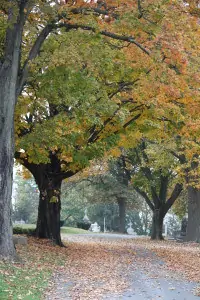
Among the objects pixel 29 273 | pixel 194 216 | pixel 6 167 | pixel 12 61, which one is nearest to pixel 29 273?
pixel 29 273

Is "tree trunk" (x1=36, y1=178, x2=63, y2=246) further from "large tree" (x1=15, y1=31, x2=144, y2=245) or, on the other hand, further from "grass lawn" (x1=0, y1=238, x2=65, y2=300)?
"grass lawn" (x1=0, y1=238, x2=65, y2=300)

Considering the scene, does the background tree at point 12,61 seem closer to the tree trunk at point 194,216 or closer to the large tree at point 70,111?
the large tree at point 70,111

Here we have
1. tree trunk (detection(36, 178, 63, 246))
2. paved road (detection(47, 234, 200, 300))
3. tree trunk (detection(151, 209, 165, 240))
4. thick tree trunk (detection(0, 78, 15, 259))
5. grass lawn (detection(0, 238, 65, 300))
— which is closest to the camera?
grass lawn (detection(0, 238, 65, 300))

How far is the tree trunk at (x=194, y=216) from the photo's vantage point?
30516 mm

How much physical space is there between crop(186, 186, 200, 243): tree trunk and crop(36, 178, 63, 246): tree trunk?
1277 cm

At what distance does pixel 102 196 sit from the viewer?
148ft

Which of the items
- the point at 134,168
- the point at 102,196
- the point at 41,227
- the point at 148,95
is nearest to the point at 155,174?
Answer: the point at 134,168

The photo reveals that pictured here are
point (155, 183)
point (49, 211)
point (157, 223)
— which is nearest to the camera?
point (49, 211)

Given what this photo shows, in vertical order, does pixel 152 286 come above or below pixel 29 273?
below

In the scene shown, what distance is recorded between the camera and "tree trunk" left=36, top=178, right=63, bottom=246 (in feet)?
66.3

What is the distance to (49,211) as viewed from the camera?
2059 cm

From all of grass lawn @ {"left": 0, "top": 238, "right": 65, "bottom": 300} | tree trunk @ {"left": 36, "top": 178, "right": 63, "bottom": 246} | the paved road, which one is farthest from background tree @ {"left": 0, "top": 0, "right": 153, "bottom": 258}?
tree trunk @ {"left": 36, "top": 178, "right": 63, "bottom": 246}

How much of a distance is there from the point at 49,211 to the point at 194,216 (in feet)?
44.2

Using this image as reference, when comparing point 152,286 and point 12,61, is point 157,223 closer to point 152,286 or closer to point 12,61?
point 152,286
